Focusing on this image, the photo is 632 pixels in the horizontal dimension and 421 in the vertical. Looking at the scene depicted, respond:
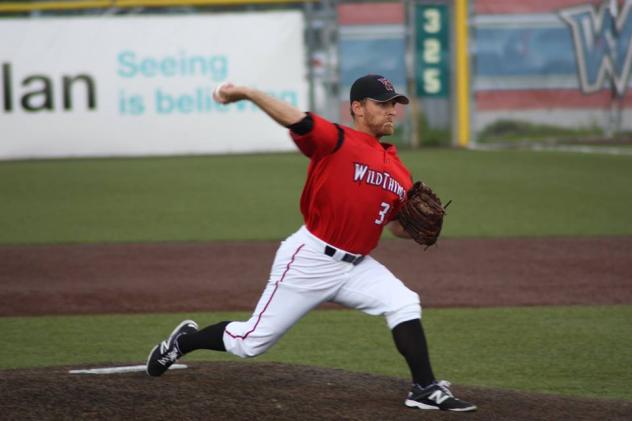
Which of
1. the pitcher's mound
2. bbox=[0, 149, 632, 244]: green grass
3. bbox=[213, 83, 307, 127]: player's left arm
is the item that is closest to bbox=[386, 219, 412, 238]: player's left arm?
the pitcher's mound

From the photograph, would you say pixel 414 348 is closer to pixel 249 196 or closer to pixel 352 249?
pixel 352 249

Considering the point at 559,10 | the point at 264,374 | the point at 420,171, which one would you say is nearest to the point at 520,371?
the point at 264,374

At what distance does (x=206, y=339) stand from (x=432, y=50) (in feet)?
54.8

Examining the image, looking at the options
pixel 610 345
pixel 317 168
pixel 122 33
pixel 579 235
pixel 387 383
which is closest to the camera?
pixel 317 168

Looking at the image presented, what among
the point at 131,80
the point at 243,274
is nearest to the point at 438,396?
the point at 243,274

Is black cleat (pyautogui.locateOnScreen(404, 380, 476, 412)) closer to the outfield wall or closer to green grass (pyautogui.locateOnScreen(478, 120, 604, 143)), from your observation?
the outfield wall

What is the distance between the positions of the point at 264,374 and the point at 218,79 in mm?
15156

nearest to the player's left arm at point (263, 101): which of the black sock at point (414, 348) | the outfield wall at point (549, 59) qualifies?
the black sock at point (414, 348)

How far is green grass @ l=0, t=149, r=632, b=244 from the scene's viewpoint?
12.1 m

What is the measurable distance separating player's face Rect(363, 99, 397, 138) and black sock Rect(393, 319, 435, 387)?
3.05 feet

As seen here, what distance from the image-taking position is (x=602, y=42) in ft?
69.8

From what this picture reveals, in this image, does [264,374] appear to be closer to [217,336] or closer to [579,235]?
[217,336]

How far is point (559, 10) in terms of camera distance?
21.3 metres

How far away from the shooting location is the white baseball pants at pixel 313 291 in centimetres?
497
